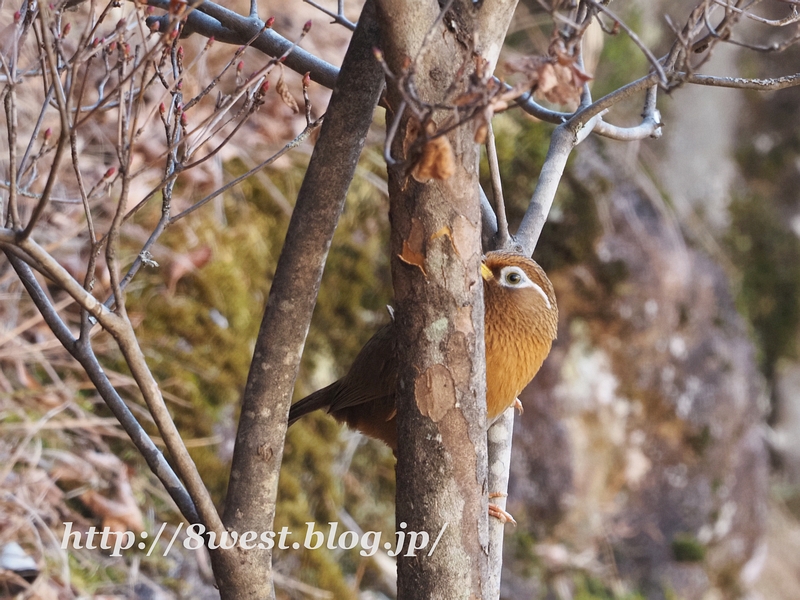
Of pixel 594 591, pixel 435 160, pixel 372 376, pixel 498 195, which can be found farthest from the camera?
pixel 594 591

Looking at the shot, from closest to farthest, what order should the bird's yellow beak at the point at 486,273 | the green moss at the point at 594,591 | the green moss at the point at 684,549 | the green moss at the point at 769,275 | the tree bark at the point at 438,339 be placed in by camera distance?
the tree bark at the point at 438,339, the bird's yellow beak at the point at 486,273, the green moss at the point at 594,591, the green moss at the point at 684,549, the green moss at the point at 769,275

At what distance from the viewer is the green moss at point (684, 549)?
4469mm

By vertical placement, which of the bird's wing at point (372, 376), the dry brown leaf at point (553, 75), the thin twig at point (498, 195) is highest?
the thin twig at point (498, 195)

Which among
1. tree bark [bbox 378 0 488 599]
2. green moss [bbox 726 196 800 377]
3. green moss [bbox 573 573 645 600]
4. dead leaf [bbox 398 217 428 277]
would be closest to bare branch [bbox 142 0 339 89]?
tree bark [bbox 378 0 488 599]

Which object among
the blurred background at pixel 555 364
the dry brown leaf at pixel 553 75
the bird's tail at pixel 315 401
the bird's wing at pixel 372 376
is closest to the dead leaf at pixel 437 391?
the dry brown leaf at pixel 553 75

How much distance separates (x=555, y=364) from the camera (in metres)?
4.14

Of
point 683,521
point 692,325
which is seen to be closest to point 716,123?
Result: point 692,325

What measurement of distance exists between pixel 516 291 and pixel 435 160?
0.85 metres

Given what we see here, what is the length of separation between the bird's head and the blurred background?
4.71ft

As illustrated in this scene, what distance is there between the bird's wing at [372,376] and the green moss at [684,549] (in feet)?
10.6

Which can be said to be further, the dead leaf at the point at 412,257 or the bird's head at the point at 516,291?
the bird's head at the point at 516,291

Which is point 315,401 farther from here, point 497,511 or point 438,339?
point 438,339

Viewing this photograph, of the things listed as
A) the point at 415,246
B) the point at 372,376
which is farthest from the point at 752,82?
the point at 372,376

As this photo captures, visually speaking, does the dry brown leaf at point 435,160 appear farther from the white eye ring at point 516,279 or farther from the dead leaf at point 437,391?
the white eye ring at point 516,279
